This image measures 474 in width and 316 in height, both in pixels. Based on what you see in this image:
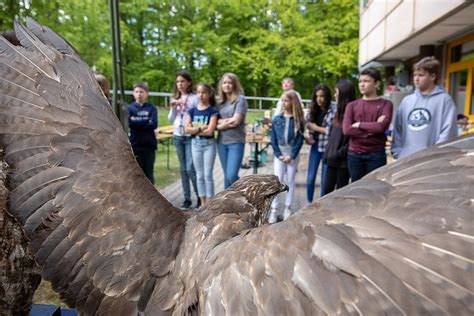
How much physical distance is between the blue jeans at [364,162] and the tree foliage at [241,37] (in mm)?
23983

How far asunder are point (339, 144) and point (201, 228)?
3749 millimetres

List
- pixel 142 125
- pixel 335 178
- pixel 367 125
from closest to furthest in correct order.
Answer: pixel 367 125
pixel 335 178
pixel 142 125

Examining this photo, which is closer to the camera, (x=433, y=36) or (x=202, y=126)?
(x=202, y=126)

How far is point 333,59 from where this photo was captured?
91.1ft

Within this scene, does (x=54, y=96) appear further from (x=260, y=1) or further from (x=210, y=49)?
(x=260, y=1)

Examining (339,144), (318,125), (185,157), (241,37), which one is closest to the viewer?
(339,144)

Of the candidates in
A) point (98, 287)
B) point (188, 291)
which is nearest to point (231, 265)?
point (188, 291)

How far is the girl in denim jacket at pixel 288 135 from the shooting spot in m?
6.10

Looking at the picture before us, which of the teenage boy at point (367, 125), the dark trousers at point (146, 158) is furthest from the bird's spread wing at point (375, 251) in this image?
the dark trousers at point (146, 158)

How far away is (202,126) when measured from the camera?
19.7 ft

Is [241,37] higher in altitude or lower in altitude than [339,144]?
higher

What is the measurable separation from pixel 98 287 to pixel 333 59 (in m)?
27.8

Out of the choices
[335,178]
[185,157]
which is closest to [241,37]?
[185,157]

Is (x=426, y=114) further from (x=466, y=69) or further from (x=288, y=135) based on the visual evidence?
(x=466, y=69)
